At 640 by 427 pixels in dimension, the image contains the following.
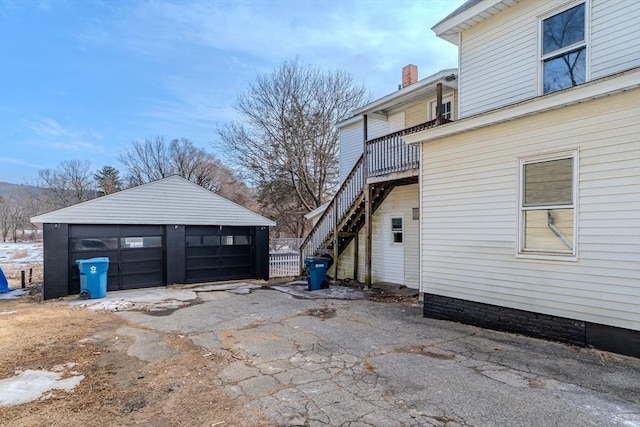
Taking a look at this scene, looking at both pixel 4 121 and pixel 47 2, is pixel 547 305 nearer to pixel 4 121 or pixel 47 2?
pixel 47 2

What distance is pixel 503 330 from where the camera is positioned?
569cm

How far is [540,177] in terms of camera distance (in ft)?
17.6

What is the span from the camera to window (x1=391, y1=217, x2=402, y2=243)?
1089 cm

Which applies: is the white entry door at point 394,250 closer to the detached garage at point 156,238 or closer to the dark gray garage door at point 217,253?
the detached garage at point 156,238

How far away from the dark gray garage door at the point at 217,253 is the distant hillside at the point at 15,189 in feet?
140

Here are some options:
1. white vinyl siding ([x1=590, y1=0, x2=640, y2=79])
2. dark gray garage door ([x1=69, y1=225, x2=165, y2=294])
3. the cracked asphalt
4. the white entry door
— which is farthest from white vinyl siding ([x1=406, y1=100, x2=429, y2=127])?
dark gray garage door ([x1=69, y1=225, x2=165, y2=294])

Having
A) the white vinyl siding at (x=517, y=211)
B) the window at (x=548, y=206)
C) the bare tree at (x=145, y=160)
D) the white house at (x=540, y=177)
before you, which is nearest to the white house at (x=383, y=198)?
the white house at (x=540, y=177)

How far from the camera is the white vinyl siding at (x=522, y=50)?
4871 millimetres

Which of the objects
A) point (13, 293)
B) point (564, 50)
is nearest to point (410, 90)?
point (564, 50)

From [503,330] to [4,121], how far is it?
52.9 m

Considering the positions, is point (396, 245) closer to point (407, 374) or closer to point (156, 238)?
point (407, 374)

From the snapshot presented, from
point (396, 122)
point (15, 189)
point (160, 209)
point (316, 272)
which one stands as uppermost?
point (15, 189)

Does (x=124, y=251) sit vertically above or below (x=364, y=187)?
below

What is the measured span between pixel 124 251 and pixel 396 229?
8.92 metres
